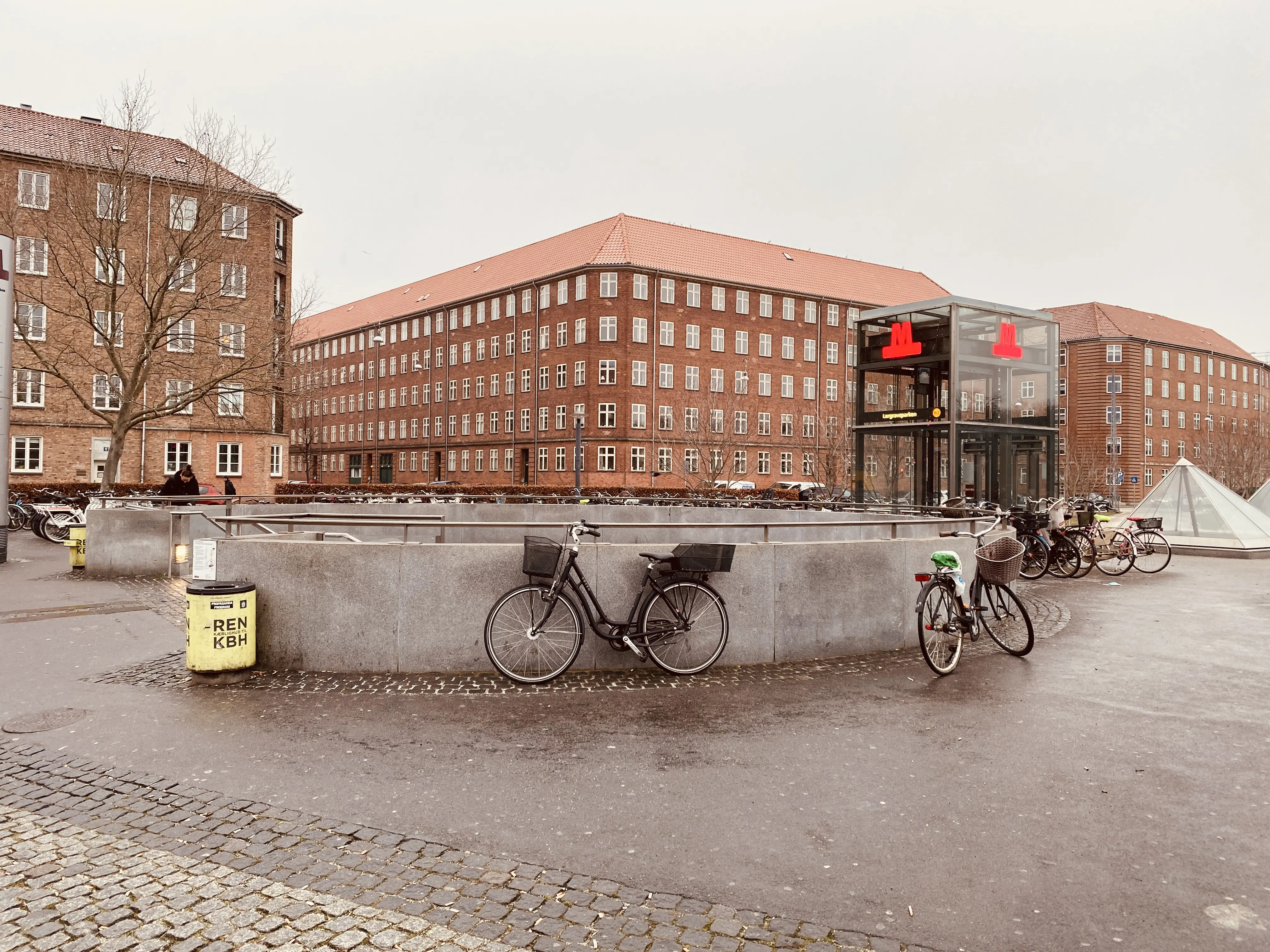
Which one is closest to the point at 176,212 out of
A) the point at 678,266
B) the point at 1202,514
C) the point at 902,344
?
the point at 902,344

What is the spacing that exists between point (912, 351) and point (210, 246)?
2373cm

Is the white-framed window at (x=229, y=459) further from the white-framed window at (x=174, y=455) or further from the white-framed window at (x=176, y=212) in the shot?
the white-framed window at (x=176, y=212)

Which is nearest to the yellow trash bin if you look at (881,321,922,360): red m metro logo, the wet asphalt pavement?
the wet asphalt pavement

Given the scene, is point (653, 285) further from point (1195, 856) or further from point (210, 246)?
point (1195, 856)

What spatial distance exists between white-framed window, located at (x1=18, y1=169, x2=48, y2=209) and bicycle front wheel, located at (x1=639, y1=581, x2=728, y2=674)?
4468 cm

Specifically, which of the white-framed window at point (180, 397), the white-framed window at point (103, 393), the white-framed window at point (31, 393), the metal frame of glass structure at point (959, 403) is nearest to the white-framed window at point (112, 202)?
the white-framed window at point (180, 397)

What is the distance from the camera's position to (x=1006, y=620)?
1012cm

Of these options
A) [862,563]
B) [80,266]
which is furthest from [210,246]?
[862,563]

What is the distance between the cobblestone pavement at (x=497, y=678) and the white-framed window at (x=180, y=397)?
24.1 metres

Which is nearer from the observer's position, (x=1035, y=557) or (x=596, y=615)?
(x=596, y=615)

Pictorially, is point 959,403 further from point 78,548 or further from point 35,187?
point 35,187

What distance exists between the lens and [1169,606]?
39.7 ft

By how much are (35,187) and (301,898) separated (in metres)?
49.4

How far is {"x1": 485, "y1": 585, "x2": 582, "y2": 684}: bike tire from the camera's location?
293 inches
